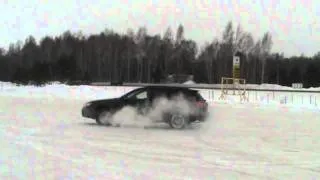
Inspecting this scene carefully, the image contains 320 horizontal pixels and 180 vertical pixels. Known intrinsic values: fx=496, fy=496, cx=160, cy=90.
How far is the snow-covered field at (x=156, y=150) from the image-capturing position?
9.20 metres

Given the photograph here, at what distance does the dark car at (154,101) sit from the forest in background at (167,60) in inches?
3500

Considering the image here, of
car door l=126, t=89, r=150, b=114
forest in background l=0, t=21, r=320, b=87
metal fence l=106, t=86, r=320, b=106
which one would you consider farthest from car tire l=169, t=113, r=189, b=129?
forest in background l=0, t=21, r=320, b=87

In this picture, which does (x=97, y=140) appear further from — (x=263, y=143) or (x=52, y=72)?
(x=52, y=72)

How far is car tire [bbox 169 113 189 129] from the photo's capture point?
58.8 feet

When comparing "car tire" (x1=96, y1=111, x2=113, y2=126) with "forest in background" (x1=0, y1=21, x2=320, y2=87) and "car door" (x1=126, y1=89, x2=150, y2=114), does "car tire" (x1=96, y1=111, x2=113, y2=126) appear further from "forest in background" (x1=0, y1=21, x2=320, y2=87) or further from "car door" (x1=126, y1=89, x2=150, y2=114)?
"forest in background" (x1=0, y1=21, x2=320, y2=87)

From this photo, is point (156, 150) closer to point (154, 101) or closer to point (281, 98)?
point (154, 101)

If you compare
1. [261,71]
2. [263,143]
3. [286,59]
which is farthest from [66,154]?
[286,59]

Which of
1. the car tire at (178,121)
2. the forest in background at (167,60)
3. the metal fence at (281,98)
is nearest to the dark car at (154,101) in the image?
the car tire at (178,121)

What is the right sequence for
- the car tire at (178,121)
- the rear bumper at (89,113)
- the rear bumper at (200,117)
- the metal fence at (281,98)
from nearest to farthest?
the car tire at (178,121) → the rear bumper at (200,117) → the rear bumper at (89,113) → the metal fence at (281,98)

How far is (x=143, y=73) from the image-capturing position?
12425cm

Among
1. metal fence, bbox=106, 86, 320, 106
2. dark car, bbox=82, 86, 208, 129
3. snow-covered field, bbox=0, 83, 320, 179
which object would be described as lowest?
metal fence, bbox=106, 86, 320, 106

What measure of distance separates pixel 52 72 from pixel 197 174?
319 feet

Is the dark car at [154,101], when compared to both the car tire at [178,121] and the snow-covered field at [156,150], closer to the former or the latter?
the car tire at [178,121]

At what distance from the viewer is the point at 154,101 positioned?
710 inches
